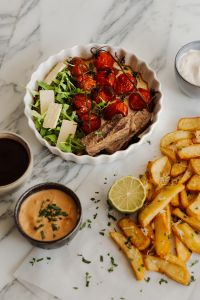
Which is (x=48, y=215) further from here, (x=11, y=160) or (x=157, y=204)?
(x=157, y=204)

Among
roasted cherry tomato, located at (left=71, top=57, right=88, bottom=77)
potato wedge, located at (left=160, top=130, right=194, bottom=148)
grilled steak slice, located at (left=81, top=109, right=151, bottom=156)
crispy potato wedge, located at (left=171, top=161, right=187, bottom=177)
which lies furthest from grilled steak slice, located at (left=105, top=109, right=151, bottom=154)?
roasted cherry tomato, located at (left=71, top=57, right=88, bottom=77)

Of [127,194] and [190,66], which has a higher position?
[190,66]

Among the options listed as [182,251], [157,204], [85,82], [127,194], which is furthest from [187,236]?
[85,82]


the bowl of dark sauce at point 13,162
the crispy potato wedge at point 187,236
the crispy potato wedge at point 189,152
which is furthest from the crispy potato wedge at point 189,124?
the bowl of dark sauce at point 13,162

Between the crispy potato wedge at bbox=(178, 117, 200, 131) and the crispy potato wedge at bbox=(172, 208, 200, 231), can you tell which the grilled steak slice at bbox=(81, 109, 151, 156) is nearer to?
the crispy potato wedge at bbox=(178, 117, 200, 131)

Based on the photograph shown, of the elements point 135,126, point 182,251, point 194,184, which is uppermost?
point 135,126

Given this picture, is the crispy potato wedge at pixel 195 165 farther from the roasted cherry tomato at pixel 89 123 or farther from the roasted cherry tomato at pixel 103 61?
the roasted cherry tomato at pixel 103 61
